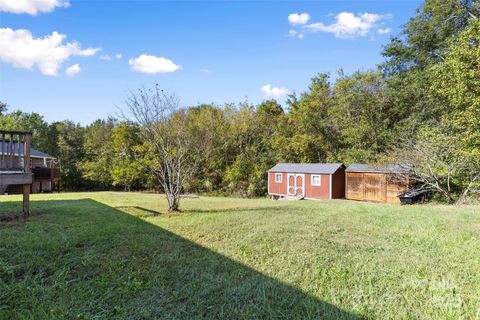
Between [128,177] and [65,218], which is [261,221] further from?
[128,177]

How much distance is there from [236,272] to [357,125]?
748 inches

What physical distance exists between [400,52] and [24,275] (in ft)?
73.6

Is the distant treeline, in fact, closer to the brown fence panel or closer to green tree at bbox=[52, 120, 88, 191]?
green tree at bbox=[52, 120, 88, 191]

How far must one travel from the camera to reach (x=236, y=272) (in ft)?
11.1

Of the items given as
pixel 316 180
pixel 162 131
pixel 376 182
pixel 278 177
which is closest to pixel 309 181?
pixel 316 180

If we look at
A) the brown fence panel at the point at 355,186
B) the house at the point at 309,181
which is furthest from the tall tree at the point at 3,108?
the brown fence panel at the point at 355,186

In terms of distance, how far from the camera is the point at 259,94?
80.6 ft

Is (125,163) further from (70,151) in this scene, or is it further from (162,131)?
(162,131)

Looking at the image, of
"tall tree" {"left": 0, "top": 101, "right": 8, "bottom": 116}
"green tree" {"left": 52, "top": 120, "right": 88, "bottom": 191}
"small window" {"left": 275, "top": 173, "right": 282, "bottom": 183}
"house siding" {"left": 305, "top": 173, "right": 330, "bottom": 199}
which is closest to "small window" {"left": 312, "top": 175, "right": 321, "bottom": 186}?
"house siding" {"left": 305, "top": 173, "right": 330, "bottom": 199}

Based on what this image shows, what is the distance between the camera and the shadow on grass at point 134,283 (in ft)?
8.20

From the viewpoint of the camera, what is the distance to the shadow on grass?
250 cm

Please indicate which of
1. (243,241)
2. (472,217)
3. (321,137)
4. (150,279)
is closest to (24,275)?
(150,279)

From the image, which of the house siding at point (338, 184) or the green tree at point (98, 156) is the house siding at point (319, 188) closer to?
the house siding at point (338, 184)

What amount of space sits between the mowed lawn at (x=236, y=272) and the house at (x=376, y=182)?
35.9 ft
